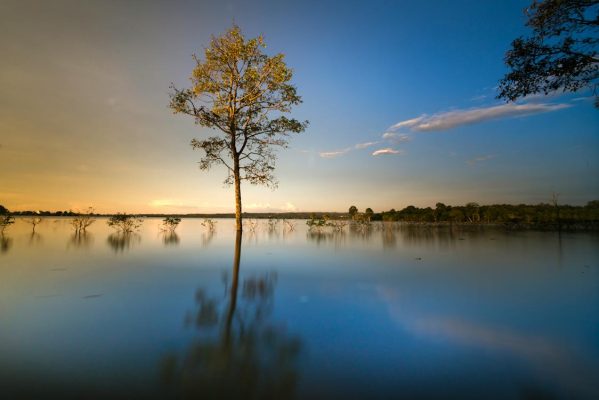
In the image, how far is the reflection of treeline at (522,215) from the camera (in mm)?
28781

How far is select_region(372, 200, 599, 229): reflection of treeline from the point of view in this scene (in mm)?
28781

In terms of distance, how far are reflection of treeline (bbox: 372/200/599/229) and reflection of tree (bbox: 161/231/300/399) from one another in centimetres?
3628

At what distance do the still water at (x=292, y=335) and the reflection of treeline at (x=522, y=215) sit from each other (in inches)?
1317

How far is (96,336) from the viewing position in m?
2.47

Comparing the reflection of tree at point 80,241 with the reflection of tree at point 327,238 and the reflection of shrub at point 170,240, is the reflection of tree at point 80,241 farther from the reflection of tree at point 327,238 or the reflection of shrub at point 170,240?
the reflection of tree at point 327,238

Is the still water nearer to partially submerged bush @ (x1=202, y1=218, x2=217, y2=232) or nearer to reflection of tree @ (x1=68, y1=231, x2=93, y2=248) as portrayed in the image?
reflection of tree @ (x1=68, y1=231, x2=93, y2=248)

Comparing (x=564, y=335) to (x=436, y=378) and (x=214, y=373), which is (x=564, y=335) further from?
(x=214, y=373)

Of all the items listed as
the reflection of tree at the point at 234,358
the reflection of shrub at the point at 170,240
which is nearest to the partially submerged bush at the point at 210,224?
the reflection of shrub at the point at 170,240

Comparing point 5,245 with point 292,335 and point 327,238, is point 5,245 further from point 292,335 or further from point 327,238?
point 327,238

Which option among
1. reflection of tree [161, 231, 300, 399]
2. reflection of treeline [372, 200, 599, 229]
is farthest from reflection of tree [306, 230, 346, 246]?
reflection of treeline [372, 200, 599, 229]

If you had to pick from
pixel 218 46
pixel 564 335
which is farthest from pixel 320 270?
pixel 218 46

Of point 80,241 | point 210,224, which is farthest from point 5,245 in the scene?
point 210,224

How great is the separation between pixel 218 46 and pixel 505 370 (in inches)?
761

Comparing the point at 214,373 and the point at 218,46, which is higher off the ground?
the point at 218,46
